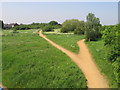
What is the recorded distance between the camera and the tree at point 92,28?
91.0 feet

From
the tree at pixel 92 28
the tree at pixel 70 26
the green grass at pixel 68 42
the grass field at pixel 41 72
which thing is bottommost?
the grass field at pixel 41 72

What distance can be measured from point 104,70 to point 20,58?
10.2 m

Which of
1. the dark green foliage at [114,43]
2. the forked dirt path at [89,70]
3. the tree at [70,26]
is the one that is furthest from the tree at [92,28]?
the tree at [70,26]

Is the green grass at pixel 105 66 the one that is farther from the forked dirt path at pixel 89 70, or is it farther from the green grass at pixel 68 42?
the green grass at pixel 68 42

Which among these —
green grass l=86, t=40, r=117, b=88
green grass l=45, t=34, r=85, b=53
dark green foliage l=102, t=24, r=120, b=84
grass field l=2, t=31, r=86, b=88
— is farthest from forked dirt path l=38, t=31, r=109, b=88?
green grass l=45, t=34, r=85, b=53

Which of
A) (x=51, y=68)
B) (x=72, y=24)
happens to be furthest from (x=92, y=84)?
(x=72, y=24)

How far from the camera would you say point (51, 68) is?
47.3 ft

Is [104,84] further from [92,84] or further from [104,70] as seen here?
[104,70]

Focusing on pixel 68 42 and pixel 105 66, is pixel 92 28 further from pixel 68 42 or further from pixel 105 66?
pixel 105 66

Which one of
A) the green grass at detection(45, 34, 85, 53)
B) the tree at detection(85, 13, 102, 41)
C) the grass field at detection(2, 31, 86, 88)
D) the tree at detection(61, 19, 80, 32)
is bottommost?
the grass field at detection(2, 31, 86, 88)

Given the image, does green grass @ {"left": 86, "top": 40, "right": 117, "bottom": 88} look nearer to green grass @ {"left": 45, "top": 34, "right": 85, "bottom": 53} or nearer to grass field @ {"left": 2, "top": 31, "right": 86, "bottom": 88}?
grass field @ {"left": 2, "top": 31, "right": 86, "bottom": 88}

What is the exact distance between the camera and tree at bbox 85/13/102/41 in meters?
27.8

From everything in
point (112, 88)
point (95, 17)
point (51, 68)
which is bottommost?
point (112, 88)

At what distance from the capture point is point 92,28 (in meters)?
28.1
